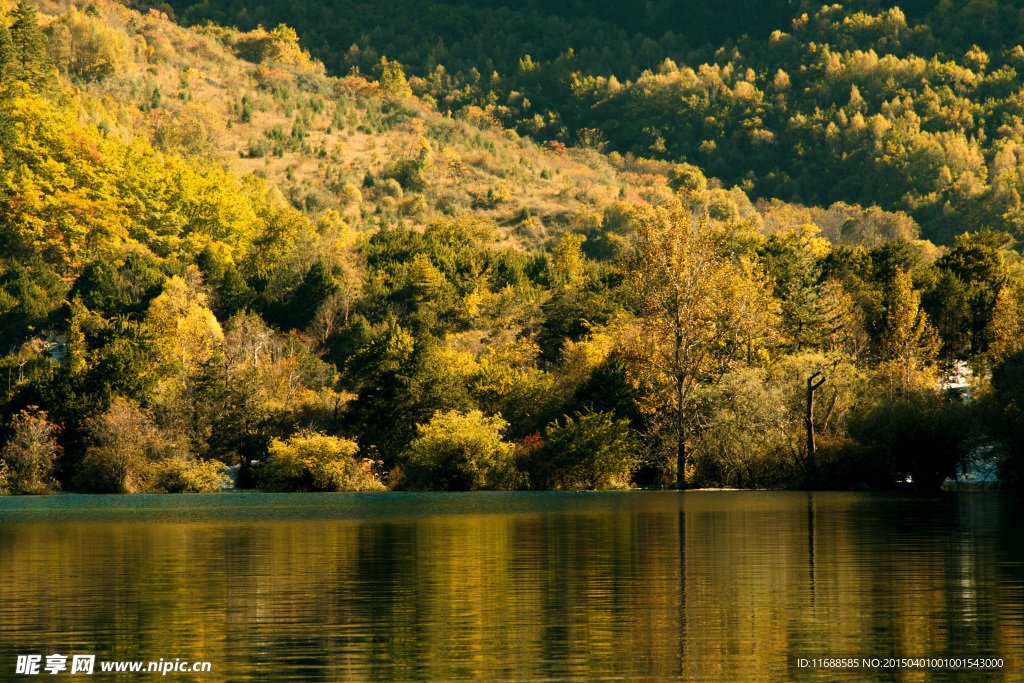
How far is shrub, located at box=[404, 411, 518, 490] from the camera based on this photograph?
58406mm

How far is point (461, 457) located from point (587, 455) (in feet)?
21.3

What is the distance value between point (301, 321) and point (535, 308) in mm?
22211

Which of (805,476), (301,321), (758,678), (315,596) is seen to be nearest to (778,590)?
(758,678)

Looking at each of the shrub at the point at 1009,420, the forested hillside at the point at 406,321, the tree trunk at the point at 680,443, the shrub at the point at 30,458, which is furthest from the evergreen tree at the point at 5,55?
the shrub at the point at 1009,420

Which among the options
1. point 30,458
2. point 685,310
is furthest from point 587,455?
point 30,458

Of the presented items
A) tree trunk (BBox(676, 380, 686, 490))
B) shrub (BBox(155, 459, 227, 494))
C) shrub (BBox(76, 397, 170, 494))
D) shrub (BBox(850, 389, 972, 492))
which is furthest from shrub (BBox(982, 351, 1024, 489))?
shrub (BBox(76, 397, 170, 494))

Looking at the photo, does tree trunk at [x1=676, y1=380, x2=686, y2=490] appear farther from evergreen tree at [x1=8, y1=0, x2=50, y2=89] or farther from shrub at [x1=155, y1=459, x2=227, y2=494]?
evergreen tree at [x1=8, y1=0, x2=50, y2=89]

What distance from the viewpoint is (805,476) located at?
5250 cm

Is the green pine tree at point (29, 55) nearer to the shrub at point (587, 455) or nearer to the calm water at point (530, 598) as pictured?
the shrub at point (587, 455)

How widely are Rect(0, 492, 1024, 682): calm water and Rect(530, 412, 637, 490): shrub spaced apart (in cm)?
2559

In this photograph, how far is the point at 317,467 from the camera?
59594mm

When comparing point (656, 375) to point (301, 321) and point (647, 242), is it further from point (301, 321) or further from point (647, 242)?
point (301, 321)

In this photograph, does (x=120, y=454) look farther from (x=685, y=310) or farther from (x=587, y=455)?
(x=685, y=310)

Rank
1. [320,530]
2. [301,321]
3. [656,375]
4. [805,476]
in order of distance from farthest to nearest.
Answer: [301,321], [656,375], [805,476], [320,530]
